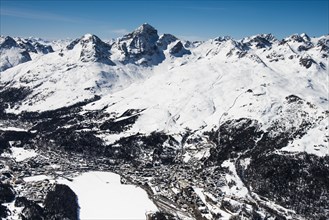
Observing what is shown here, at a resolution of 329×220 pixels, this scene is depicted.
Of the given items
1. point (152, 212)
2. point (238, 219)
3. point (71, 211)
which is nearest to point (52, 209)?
point (71, 211)

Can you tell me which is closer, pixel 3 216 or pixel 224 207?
pixel 3 216

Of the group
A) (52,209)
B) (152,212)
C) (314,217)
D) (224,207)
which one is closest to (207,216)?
(224,207)

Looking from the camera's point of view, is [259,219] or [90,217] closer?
[259,219]

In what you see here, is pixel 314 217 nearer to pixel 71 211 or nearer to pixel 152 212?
pixel 152 212

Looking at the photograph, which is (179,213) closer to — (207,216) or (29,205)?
(207,216)

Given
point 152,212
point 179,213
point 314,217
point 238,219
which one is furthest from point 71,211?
point 314,217

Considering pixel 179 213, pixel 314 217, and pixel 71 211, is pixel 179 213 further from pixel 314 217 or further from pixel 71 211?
pixel 314 217

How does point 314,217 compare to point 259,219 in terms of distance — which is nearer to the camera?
point 259,219
